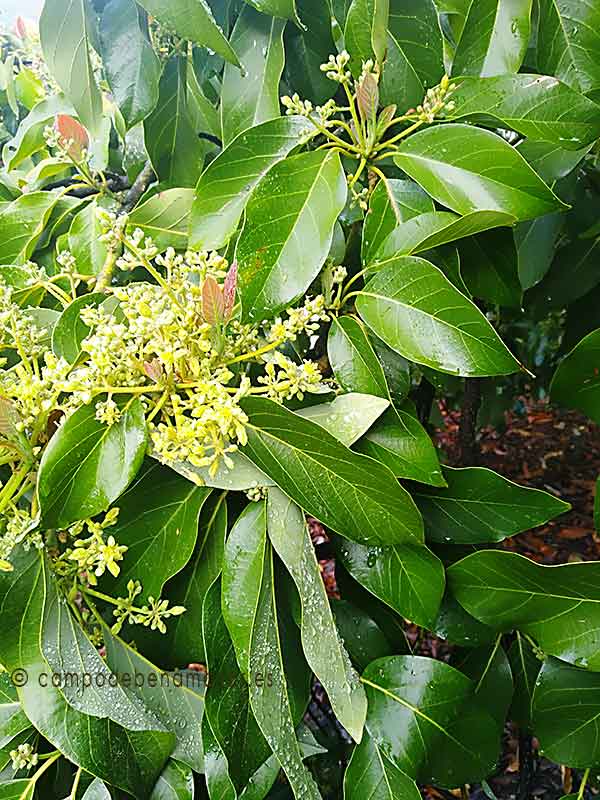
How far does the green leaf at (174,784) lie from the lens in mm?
731

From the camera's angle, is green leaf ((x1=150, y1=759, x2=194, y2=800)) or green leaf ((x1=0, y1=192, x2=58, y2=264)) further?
green leaf ((x1=0, y1=192, x2=58, y2=264))

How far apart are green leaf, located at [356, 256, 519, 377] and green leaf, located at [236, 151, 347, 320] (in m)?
0.07

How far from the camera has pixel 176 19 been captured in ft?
2.08

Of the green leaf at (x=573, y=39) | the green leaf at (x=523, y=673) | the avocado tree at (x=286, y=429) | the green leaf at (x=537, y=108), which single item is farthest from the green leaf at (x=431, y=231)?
the green leaf at (x=523, y=673)

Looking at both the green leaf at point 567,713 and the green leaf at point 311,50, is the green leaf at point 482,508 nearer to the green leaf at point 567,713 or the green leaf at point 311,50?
the green leaf at point 567,713

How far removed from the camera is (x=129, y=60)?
30.0 inches

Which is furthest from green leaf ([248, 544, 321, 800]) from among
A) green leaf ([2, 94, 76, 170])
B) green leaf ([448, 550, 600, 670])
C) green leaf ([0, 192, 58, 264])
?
green leaf ([2, 94, 76, 170])

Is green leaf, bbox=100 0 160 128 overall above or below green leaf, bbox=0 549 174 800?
above

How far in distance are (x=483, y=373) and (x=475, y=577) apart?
0.84 ft

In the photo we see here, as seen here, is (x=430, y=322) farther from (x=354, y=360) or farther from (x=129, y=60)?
(x=129, y=60)

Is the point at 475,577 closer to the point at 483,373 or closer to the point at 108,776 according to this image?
the point at 483,373

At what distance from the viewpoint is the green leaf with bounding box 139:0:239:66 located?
625mm

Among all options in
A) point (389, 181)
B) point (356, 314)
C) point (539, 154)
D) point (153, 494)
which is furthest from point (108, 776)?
point (539, 154)

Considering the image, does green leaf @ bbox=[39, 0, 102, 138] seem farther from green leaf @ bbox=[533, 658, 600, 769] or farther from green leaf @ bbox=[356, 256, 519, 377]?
green leaf @ bbox=[533, 658, 600, 769]
